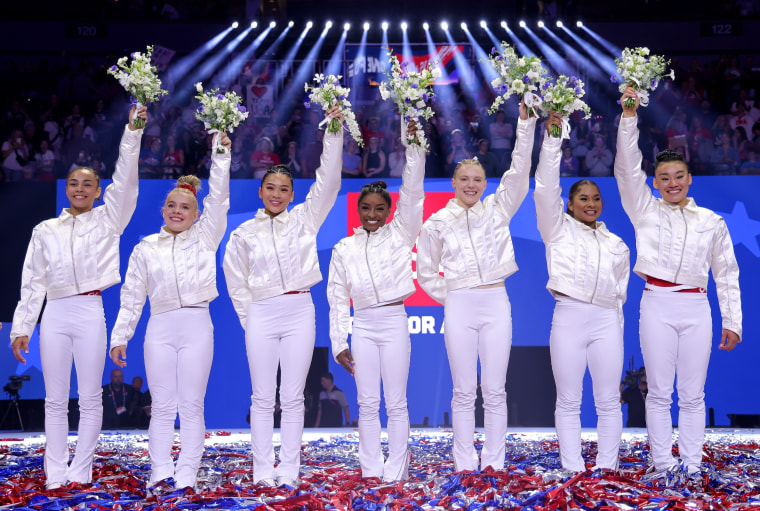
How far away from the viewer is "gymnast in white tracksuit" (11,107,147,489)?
14.0 feet

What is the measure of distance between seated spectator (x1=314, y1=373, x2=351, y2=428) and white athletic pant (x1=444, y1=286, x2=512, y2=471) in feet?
10.1

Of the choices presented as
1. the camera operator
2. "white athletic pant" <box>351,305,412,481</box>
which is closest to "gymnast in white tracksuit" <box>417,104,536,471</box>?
"white athletic pant" <box>351,305,412,481</box>

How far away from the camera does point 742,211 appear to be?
23.5 ft

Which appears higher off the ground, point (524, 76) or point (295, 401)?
point (524, 76)

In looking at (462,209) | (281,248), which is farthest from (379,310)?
(462,209)

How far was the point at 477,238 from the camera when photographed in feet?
14.3

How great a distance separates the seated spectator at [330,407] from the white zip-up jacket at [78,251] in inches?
127

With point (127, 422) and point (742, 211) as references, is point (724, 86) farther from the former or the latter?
point (127, 422)

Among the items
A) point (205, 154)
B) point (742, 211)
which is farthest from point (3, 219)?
point (742, 211)

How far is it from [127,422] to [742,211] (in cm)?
674

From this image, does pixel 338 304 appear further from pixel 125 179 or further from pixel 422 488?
pixel 125 179

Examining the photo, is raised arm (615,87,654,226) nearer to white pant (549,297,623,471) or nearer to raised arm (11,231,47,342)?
white pant (549,297,623,471)

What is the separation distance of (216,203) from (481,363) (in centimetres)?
195

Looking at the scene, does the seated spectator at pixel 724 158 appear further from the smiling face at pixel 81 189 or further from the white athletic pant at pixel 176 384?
the smiling face at pixel 81 189
